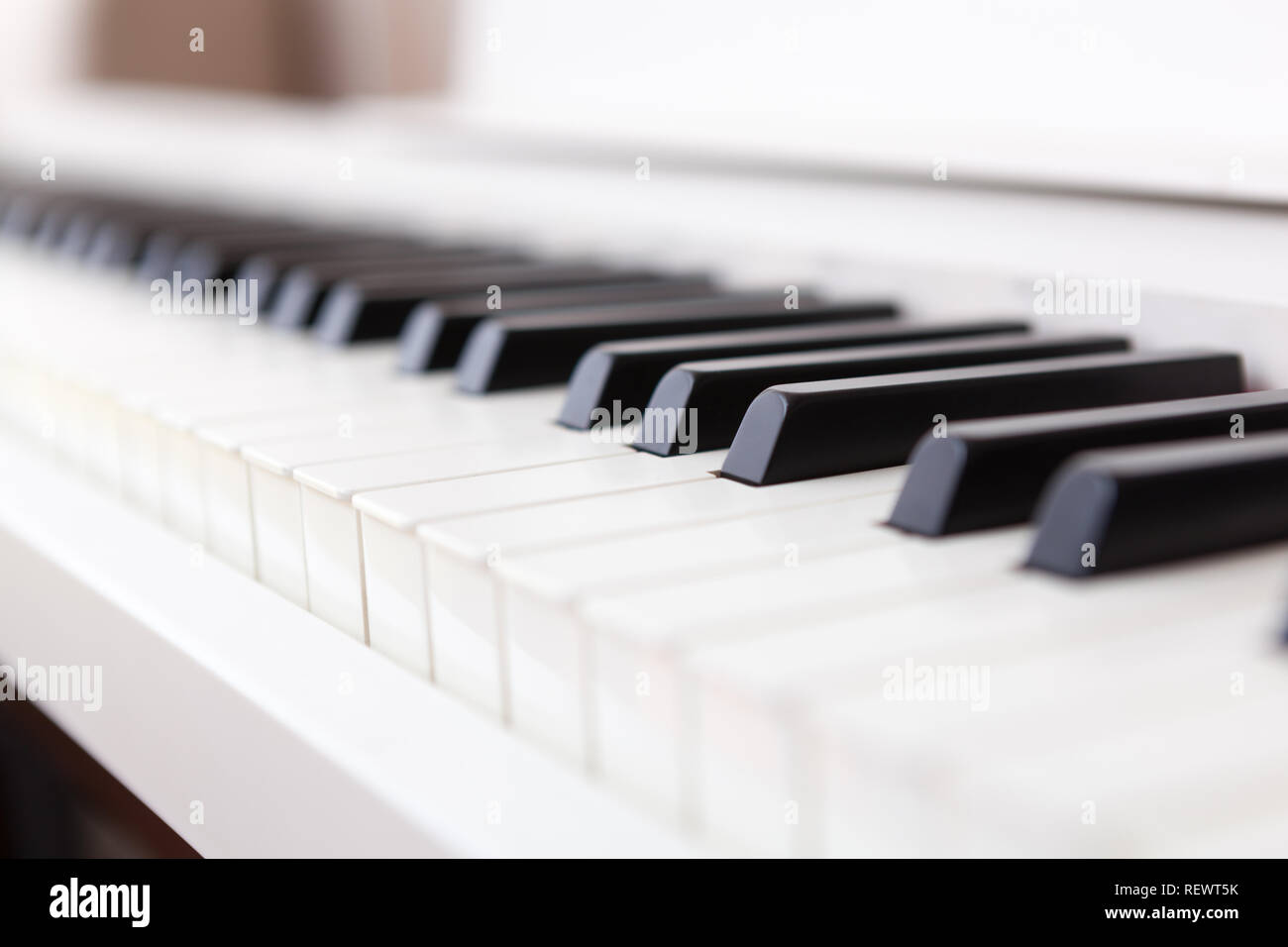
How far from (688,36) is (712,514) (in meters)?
0.85

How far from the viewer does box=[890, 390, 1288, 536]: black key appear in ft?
2.03

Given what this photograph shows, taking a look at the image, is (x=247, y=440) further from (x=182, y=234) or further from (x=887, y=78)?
(x=182, y=234)

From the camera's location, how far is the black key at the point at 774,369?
2.63ft

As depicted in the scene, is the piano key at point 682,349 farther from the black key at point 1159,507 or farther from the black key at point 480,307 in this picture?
the black key at point 1159,507

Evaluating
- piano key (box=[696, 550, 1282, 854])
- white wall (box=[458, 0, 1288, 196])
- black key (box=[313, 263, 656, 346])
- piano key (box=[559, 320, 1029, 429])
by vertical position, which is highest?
white wall (box=[458, 0, 1288, 196])

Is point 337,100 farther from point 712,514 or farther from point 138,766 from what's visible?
point 712,514

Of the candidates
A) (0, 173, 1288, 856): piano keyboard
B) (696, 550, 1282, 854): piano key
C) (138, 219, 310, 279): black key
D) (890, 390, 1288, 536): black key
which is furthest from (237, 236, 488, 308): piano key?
(696, 550, 1282, 854): piano key

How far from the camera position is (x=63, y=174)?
297 cm

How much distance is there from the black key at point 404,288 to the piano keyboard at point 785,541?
38 millimetres

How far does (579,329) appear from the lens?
1.04 metres

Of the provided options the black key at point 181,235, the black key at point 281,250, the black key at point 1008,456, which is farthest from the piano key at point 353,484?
the black key at point 181,235

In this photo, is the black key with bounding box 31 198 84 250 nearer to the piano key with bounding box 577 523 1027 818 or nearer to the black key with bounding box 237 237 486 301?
the black key with bounding box 237 237 486 301

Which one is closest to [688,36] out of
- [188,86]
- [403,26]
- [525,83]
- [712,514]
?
[525,83]

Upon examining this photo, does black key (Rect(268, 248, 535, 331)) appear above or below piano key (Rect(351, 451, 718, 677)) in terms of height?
above
